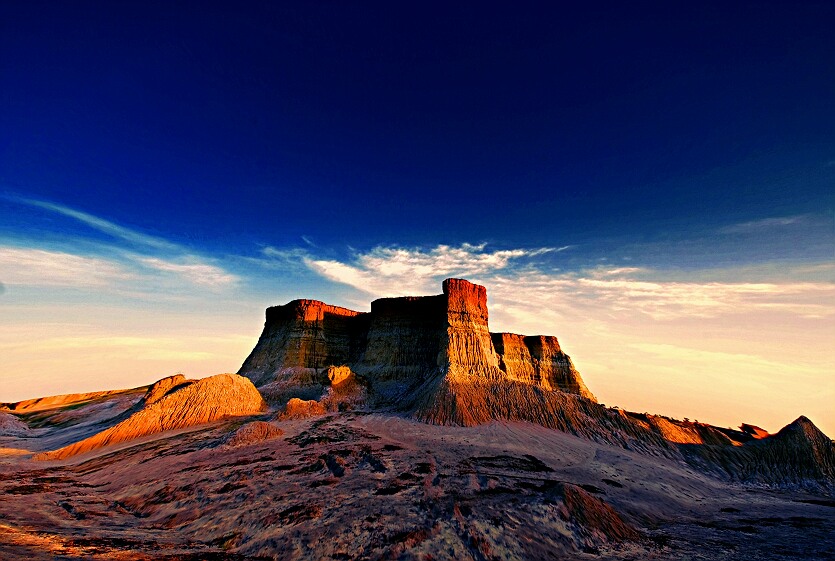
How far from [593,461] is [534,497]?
14117mm

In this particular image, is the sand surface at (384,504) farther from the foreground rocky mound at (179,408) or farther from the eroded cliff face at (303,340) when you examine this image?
the eroded cliff face at (303,340)

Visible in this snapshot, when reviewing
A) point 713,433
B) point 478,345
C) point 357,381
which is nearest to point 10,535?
point 357,381

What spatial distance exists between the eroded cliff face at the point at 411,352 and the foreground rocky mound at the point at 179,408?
688cm

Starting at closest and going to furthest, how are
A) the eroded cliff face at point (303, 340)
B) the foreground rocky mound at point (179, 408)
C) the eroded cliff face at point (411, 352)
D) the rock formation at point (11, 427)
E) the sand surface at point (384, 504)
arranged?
1. the sand surface at point (384, 504)
2. the foreground rocky mound at point (179, 408)
3. the rock formation at point (11, 427)
4. the eroded cliff face at point (411, 352)
5. the eroded cliff face at point (303, 340)

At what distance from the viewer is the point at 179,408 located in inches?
1433

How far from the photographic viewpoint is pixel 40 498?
18.0 meters

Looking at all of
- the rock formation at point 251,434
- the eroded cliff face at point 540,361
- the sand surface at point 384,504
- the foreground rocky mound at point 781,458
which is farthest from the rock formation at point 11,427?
the foreground rocky mound at point 781,458

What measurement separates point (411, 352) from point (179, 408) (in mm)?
28464

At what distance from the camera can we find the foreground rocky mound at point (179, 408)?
102 ft

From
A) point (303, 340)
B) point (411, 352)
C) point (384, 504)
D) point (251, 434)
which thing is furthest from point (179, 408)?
point (384, 504)

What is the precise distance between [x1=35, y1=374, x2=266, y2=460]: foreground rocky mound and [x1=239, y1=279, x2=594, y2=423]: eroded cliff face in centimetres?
688

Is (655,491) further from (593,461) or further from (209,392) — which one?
(209,392)

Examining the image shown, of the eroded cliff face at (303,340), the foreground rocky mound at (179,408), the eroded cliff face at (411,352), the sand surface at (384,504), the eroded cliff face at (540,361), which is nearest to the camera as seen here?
the sand surface at (384,504)

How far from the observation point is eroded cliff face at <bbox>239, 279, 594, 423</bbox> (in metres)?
43.9
